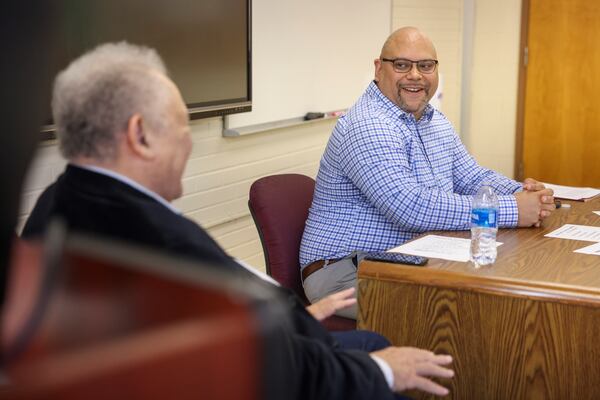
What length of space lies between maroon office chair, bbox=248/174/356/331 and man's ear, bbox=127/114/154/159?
136 cm

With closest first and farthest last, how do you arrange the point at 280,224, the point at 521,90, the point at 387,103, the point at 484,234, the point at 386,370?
the point at 386,370 → the point at 484,234 → the point at 280,224 → the point at 387,103 → the point at 521,90

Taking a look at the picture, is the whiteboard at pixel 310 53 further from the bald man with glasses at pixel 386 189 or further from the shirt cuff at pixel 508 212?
the shirt cuff at pixel 508 212

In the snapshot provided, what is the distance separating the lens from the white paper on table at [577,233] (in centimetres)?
270

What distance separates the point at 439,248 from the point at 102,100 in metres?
1.37

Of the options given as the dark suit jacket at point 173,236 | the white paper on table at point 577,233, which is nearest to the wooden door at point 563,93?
the white paper on table at point 577,233

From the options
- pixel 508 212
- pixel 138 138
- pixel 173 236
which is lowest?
pixel 508 212

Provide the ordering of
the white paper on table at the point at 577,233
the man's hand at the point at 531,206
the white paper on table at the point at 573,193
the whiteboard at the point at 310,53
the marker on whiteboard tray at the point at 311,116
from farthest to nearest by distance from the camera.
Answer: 1. the marker on whiteboard tray at the point at 311,116
2. the whiteboard at the point at 310,53
3. the white paper on table at the point at 573,193
4. the man's hand at the point at 531,206
5. the white paper on table at the point at 577,233

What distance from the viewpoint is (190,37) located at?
11.7ft

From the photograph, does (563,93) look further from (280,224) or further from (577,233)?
(280,224)

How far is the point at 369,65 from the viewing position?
5.10m

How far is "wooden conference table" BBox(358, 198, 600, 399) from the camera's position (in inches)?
86.2

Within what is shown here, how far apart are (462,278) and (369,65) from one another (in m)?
3.02

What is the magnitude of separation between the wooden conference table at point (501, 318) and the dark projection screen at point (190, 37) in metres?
1.37

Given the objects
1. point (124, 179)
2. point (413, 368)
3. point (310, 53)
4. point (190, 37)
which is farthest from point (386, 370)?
point (310, 53)
